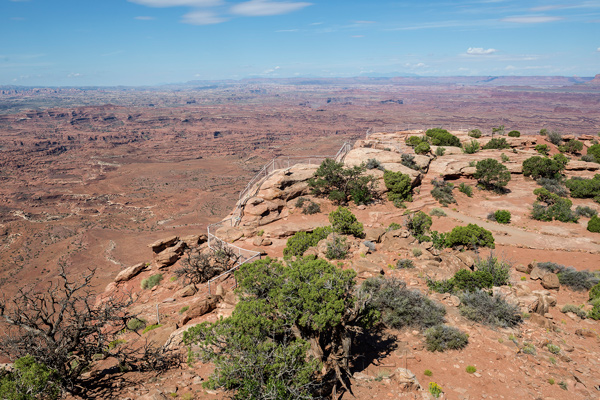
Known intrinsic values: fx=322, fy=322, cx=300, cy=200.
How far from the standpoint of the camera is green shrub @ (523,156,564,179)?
1066 inches

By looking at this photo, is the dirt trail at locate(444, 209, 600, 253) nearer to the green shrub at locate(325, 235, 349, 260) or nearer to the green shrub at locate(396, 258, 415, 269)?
the green shrub at locate(396, 258, 415, 269)

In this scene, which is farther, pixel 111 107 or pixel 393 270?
pixel 111 107

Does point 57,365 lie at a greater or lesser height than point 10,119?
lesser

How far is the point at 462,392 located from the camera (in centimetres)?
840

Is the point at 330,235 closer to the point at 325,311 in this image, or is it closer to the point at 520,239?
the point at 325,311

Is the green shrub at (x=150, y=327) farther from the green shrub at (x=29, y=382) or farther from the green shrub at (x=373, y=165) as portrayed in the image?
the green shrub at (x=373, y=165)

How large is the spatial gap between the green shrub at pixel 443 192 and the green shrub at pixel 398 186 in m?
2.19

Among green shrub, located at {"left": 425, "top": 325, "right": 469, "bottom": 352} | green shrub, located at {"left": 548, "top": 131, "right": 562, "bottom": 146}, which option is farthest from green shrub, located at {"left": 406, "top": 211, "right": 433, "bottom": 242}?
green shrub, located at {"left": 548, "top": 131, "right": 562, "bottom": 146}

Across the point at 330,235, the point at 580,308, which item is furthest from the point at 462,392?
the point at 330,235

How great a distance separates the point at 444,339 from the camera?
33.4ft

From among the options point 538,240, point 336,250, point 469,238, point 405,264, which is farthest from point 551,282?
point 336,250

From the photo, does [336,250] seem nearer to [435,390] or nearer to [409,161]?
[435,390]

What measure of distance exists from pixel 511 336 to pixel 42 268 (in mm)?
43380

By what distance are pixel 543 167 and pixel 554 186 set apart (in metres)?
2.22
